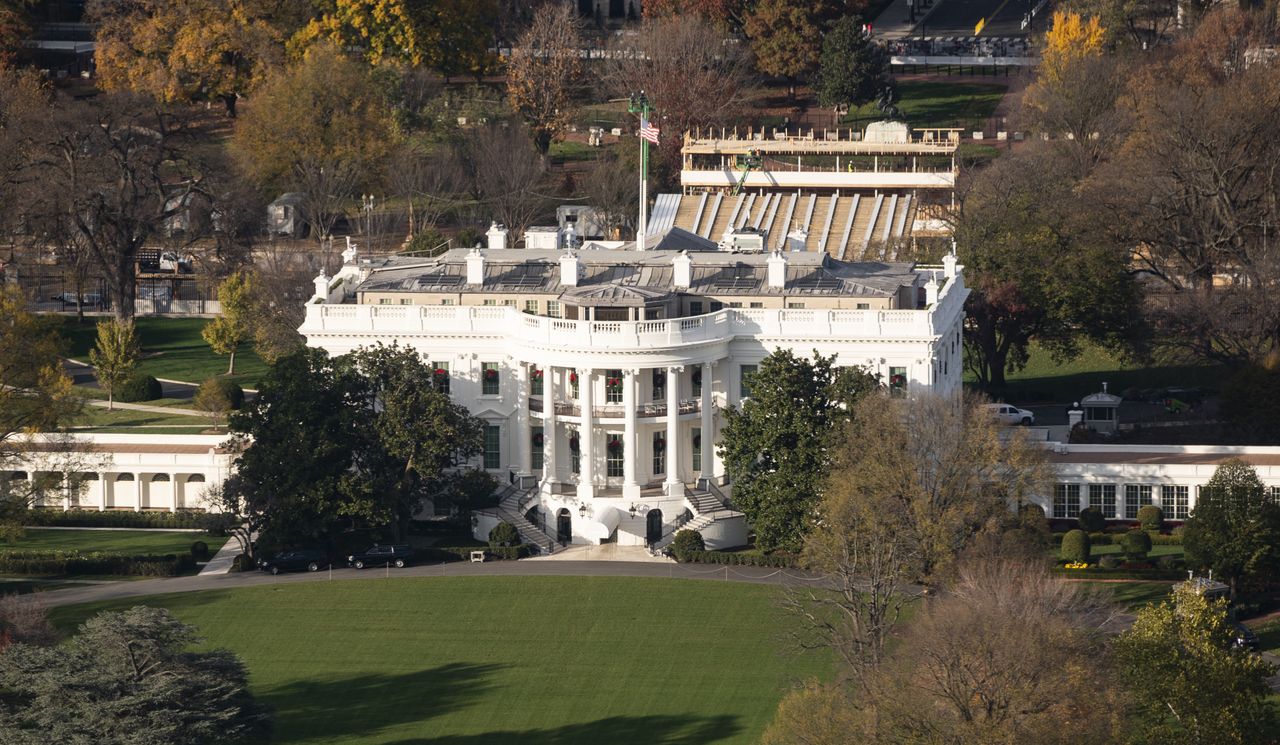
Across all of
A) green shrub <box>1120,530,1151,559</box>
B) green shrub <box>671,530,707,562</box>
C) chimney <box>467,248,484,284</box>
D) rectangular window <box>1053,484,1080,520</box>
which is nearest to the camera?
green shrub <box>1120,530,1151,559</box>

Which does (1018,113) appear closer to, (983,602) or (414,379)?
(414,379)

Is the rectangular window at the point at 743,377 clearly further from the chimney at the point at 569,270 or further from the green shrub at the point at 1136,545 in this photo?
the green shrub at the point at 1136,545

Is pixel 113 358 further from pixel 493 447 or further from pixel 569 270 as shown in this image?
pixel 569 270

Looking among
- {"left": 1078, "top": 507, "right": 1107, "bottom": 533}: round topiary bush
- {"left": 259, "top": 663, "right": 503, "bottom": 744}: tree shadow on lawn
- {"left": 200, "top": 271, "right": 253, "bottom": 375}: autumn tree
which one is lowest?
{"left": 259, "top": 663, "right": 503, "bottom": 744}: tree shadow on lawn

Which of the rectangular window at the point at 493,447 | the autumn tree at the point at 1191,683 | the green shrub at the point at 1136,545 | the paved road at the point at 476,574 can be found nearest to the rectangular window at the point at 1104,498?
the green shrub at the point at 1136,545

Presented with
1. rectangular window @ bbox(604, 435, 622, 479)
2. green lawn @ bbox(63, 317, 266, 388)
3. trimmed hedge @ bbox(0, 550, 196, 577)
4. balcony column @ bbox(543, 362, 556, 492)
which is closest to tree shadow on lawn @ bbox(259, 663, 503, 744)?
trimmed hedge @ bbox(0, 550, 196, 577)

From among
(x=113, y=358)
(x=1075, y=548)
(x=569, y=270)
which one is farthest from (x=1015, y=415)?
(x=113, y=358)

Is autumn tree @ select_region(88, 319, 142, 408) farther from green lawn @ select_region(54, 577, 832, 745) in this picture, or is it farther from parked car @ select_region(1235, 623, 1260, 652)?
parked car @ select_region(1235, 623, 1260, 652)
